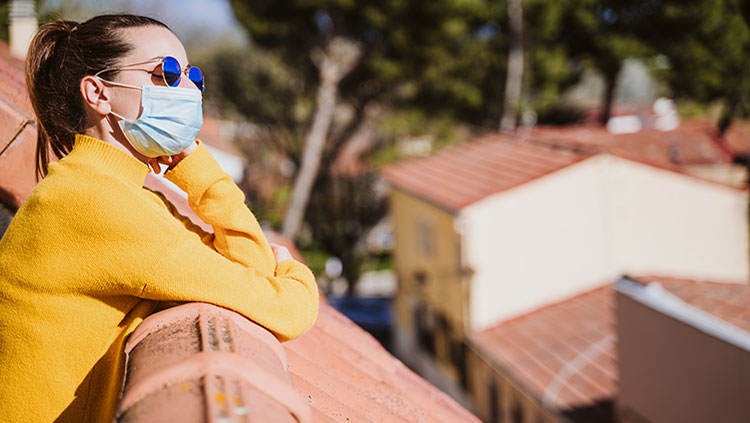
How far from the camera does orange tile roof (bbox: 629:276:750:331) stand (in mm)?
7258

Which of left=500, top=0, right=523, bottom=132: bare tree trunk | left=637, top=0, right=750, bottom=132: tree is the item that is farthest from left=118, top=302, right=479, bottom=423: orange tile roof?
left=637, top=0, right=750, bottom=132: tree

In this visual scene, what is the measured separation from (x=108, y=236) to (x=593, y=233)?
11.8 meters

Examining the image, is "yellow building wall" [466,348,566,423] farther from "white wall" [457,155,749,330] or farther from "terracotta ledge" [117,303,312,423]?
"terracotta ledge" [117,303,312,423]

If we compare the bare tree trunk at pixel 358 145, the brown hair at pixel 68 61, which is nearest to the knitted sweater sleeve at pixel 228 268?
the brown hair at pixel 68 61

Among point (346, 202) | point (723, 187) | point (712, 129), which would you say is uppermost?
point (723, 187)

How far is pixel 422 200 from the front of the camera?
13.3 m

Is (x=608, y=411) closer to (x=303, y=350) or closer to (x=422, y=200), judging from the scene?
(x=422, y=200)

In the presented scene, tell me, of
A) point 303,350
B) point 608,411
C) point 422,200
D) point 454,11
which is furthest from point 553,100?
point 303,350

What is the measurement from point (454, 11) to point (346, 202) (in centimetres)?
827

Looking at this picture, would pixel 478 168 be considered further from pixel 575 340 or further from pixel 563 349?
pixel 563 349

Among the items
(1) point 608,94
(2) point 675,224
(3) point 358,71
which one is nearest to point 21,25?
(2) point 675,224

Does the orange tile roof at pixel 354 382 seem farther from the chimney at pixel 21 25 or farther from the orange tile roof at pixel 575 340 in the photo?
the orange tile roof at pixel 575 340

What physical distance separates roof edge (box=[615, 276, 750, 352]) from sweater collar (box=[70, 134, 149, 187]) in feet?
16.4

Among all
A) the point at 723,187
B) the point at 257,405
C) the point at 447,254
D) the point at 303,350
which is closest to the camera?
the point at 257,405
